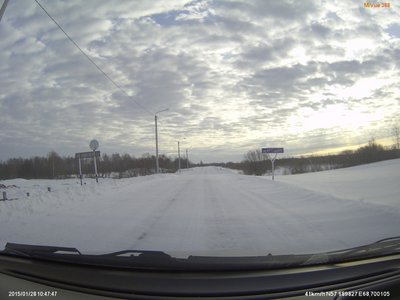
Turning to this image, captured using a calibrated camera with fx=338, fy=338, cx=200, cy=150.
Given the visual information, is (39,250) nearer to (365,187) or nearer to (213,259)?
(213,259)

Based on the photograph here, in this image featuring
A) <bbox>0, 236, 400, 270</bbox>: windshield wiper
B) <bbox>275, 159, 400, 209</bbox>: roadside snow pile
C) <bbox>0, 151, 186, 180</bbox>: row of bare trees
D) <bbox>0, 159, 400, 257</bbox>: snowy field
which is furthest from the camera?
<bbox>0, 151, 186, 180</bbox>: row of bare trees

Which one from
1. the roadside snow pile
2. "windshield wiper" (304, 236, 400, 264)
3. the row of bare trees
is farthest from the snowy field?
the row of bare trees

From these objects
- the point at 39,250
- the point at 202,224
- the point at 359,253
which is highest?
the point at 39,250

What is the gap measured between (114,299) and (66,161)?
116253mm

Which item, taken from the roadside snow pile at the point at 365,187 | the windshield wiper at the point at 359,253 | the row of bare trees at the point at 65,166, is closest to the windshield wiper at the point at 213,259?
the windshield wiper at the point at 359,253

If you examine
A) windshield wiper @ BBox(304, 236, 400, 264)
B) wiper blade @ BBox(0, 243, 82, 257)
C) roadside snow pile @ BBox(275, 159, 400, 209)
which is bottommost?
roadside snow pile @ BBox(275, 159, 400, 209)

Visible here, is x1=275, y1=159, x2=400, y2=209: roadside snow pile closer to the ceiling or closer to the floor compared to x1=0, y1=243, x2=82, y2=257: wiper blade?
closer to the floor

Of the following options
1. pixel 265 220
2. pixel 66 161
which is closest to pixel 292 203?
pixel 265 220

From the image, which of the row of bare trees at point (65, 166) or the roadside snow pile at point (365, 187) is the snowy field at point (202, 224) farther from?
the row of bare trees at point (65, 166)

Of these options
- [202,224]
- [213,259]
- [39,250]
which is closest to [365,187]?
[202,224]

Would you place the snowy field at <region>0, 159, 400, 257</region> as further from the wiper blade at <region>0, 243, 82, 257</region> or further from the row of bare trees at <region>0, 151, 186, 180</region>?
the row of bare trees at <region>0, 151, 186, 180</region>

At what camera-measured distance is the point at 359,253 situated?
3.38 metres

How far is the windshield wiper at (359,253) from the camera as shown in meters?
3.24

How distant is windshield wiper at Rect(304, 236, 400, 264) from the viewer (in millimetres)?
3236
